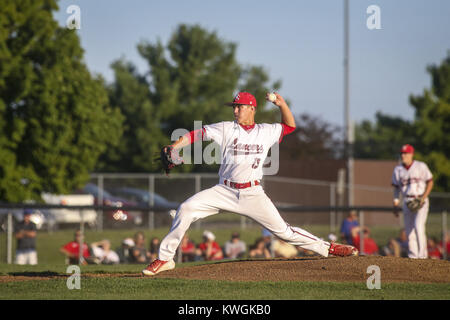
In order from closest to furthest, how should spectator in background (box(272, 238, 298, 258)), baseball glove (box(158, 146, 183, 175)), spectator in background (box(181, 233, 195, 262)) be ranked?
1. baseball glove (box(158, 146, 183, 175))
2. spectator in background (box(181, 233, 195, 262))
3. spectator in background (box(272, 238, 298, 258))

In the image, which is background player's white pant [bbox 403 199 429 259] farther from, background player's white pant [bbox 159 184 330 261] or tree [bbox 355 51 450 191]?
tree [bbox 355 51 450 191]

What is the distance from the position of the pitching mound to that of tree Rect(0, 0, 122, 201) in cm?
1249

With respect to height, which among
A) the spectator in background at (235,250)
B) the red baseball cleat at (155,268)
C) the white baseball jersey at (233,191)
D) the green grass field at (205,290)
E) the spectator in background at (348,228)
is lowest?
the spectator in background at (235,250)

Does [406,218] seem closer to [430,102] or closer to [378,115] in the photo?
[430,102]

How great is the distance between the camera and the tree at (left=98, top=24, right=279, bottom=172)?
38656mm

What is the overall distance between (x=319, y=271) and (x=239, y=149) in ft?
6.02

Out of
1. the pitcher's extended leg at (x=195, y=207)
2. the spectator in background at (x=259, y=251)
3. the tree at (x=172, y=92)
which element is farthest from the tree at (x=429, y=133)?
the pitcher's extended leg at (x=195, y=207)

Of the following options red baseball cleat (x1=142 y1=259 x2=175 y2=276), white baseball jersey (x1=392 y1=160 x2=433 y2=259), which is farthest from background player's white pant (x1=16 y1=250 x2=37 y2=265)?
white baseball jersey (x1=392 y1=160 x2=433 y2=259)

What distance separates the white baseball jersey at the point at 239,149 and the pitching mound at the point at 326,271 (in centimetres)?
121

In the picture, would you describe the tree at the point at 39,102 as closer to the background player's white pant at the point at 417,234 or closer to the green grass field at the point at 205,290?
the background player's white pant at the point at 417,234

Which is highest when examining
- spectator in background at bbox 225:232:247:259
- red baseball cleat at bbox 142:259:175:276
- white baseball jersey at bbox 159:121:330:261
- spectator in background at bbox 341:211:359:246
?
white baseball jersey at bbox 159:121:330:261

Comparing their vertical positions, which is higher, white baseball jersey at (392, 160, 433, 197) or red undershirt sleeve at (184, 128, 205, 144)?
red undershirt sleeve at (184, 128, 205, 144)

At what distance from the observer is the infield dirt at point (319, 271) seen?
25.9 feet

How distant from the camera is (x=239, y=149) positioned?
7.90 meters
